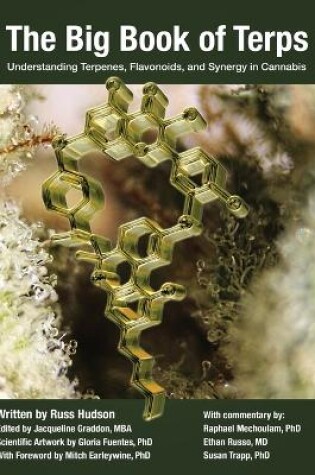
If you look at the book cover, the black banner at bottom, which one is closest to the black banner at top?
the book cover

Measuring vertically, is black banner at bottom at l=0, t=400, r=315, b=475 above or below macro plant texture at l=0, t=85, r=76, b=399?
below

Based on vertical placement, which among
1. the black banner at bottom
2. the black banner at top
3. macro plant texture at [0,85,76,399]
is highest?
the black banner at top

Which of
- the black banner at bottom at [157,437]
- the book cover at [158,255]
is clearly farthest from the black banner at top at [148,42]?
the black banner at bottom at [157,437]

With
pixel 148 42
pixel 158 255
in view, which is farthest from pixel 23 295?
pixel 148 42

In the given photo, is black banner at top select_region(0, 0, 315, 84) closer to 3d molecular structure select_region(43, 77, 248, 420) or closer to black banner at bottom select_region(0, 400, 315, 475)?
3d molecular structure select_region(43, 77, 248, 420)

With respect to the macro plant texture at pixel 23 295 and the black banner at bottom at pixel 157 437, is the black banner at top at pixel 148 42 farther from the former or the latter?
the black banner at bottom at pixel 157 437
